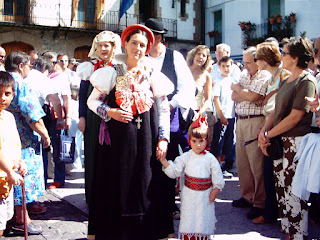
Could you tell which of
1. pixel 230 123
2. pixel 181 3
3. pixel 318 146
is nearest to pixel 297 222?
pixel 318 146

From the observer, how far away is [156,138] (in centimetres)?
313

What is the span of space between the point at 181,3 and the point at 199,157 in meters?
20.2

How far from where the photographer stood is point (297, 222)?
343cm

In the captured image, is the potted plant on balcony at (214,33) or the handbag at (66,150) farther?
the potted plant on balcony at (214,33)

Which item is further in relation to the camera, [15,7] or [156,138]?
[15,7]

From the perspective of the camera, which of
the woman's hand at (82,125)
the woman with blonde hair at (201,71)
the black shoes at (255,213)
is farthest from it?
the woman with blonde hair at (201,71)

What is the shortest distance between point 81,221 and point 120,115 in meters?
1.95

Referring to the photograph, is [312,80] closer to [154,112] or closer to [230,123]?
[154,112]

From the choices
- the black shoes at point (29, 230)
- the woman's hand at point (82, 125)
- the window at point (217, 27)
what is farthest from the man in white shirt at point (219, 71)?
the window at point (217, 27)

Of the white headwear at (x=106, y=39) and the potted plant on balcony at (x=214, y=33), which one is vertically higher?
the potted plant on balcony at (x=214, y=33)

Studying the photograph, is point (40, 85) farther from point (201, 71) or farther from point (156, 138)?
point (156, 138)

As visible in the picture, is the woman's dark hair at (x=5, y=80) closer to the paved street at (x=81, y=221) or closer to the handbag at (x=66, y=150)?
the paved street at (x=81, y=221)

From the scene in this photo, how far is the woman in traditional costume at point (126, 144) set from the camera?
298 centimetres

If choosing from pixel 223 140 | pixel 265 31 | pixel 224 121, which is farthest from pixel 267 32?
pixel 224 121
